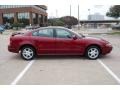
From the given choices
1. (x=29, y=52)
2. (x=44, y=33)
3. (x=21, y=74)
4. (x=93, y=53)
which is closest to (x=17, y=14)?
(x=44, y=33)

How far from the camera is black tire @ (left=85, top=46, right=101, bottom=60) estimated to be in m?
12.9

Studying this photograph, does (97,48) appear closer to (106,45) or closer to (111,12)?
(106,45)

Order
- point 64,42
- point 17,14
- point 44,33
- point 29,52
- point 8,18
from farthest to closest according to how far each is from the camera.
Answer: point 8,18 < point 17,14 < point 44,33 < point 29,52 < point 64,42

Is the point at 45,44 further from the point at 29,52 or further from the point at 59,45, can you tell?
the point at 29,52

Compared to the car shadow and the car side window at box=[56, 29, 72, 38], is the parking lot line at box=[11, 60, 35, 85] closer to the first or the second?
the car shadow

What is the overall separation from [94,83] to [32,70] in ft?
9.76

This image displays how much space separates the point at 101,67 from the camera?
11.0 meters

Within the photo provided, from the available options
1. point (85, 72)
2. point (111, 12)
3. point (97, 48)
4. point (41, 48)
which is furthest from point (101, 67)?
point (111, 12)

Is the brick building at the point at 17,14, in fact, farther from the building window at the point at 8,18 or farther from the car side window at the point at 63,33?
the car side window at the point at 63,33

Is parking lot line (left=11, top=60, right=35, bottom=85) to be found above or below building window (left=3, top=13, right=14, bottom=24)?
below

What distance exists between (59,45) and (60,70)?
2.68 metres

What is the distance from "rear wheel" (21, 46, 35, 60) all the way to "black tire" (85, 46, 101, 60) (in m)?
2.41

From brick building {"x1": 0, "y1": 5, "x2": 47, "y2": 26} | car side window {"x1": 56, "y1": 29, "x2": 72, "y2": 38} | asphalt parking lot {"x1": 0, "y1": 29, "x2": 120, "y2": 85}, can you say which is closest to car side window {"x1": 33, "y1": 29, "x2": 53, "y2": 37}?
car side window {"x1": 56, "y1": 29, "x2": 72, "y2": 38}

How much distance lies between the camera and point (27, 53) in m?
12.9
